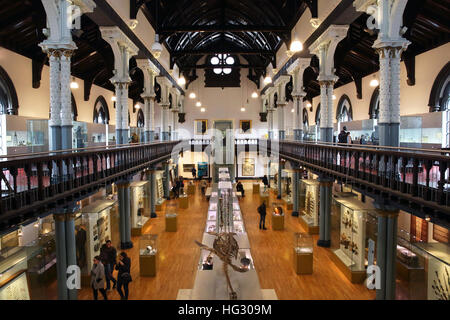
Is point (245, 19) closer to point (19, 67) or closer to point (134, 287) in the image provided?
point (19, 67)

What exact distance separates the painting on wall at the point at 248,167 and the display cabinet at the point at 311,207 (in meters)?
20.4

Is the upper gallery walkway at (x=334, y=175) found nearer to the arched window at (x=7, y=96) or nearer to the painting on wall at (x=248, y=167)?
the arched window at (x=7, y=96)

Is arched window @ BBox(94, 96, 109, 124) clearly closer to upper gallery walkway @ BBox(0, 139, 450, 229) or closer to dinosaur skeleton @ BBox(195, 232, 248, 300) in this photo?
upper gallery walkway @ BBox(0, 139, 450, 229)

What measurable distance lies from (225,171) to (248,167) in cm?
1625

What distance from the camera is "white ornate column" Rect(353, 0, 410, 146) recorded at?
28.9 feet

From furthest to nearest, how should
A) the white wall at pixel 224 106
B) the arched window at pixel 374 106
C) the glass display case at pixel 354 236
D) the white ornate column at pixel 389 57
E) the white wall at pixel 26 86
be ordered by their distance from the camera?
the white wall at pixel 224 106
the arched window at pixel 374 106
the white wall at pixel 26 86
the glass display case at pixel 354 236
the white ornate column at pixel 389 57

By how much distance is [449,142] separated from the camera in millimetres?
13070

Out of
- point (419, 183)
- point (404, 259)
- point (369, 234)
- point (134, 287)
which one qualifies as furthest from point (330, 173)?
point (134, 287)

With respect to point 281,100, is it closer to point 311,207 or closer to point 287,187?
point 287,187

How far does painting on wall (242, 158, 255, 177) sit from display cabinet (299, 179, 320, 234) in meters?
20.4

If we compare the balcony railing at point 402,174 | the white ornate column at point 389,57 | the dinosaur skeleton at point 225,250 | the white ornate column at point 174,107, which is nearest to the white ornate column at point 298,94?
the balcony railing at point 402,174

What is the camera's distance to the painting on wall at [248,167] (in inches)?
1570

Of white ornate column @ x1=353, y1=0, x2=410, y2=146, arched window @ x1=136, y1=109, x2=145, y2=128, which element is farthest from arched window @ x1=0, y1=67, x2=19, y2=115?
arched window @ x1=136, y1=109, x2=145, y2=128

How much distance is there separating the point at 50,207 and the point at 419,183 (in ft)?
27.0
